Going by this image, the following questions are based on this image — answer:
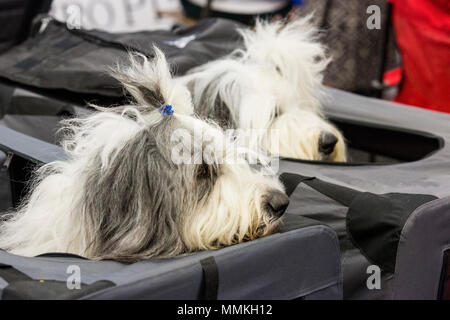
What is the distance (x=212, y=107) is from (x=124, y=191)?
775 millimetres

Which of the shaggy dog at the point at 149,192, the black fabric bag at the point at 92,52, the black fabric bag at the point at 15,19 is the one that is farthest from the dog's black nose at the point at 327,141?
the black fabric bag at the point at 15,19

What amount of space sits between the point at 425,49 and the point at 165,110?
1959 mm

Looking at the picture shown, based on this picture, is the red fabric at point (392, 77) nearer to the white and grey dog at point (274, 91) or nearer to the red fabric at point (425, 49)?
the red fabric at point (425, 49)

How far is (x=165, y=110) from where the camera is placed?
157 cm

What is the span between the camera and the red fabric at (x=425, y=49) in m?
3.00

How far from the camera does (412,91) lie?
10.8ft

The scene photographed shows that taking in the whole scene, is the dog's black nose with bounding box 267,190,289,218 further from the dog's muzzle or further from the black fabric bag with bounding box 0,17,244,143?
the black fabric bag with bounding box 0,17,244,143

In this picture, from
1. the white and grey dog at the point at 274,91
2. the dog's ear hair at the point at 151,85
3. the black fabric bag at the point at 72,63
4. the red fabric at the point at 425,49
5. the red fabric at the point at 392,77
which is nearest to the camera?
the dog's ear hair at the point at 151,85

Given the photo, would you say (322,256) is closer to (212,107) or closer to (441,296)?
(441,296)

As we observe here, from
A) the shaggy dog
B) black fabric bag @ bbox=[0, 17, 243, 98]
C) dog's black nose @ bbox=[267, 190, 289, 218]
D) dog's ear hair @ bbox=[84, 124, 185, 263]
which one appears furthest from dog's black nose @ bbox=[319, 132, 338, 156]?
dog's ear hair @ bbox=[84, 124, 185, 263]

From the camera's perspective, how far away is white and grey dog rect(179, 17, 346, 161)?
2.20 metres

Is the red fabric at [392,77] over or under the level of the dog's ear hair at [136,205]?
under

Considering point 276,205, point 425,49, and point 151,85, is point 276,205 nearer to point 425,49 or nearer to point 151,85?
point 151,85

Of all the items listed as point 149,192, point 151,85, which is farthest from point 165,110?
point 149,192
